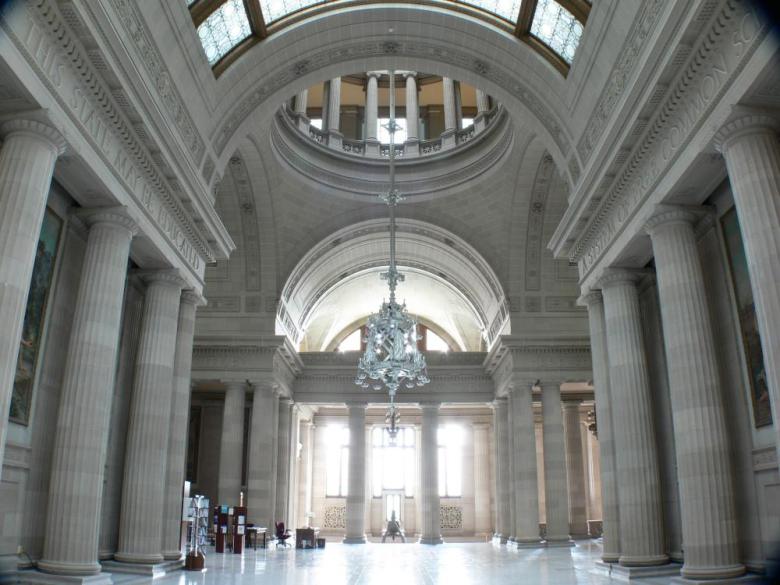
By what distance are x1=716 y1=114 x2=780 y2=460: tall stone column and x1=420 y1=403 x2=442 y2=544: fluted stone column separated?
16769 millimetres

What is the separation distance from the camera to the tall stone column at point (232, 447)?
18.6 m

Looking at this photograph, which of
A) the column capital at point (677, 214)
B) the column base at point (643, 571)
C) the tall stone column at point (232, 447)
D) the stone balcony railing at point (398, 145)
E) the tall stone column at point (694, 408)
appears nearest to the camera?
the tall stone column at point (694, 408)

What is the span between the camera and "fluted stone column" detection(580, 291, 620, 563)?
465 inches

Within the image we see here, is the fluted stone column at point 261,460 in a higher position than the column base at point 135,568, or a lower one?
higher

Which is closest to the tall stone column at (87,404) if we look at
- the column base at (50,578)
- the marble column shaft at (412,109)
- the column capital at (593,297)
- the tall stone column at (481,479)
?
the column base at (50,578)

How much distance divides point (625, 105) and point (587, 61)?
2.06m

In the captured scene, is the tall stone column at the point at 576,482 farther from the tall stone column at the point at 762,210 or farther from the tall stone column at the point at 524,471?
the tall stone column at the point at 762,210

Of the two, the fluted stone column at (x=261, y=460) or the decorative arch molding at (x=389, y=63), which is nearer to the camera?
the decorative arch molding at (x=389, y=63)

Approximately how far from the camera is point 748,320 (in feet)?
28.9

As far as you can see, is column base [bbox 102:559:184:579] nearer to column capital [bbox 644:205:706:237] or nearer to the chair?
the chair

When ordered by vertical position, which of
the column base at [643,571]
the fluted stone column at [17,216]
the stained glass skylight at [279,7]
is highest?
the stained glass skylight at [279,7]

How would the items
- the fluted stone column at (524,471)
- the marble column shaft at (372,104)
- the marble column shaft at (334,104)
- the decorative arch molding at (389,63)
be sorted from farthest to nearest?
the marble column shaft at (372,104) < the marble column shaft at (334,104) < the fluted stone column at (524,471) < the decorative arch molding at (389,63)

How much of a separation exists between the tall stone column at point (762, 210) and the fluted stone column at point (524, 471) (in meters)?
12.8

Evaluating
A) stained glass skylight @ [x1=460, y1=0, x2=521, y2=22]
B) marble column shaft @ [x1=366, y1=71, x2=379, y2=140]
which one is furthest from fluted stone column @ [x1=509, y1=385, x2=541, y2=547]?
stained glass skylight @ [x1=460, y1=0, x2=521, y2=22]
